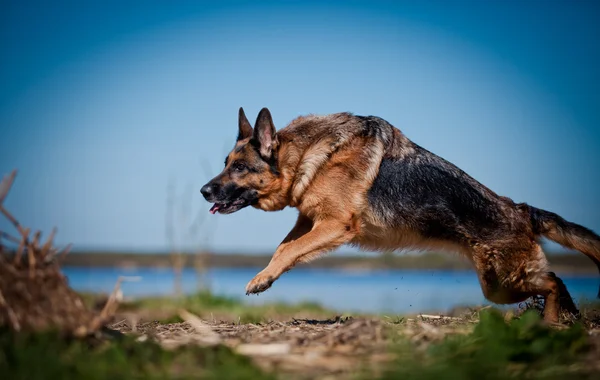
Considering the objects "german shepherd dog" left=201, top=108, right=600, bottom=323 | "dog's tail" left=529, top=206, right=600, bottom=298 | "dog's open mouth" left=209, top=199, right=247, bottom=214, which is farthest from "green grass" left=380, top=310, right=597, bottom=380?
"dog's open mouth" left=209, top=199, right=247, bottom=214

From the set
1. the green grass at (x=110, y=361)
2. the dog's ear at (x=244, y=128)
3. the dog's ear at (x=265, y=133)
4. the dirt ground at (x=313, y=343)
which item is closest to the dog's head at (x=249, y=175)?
the dog's ear at (x=265, y=133)

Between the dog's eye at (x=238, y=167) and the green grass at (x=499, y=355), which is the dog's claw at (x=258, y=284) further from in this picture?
the green grass at (x=499, y=355)

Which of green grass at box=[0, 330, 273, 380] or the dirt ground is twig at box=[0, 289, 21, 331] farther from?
the dirt ground

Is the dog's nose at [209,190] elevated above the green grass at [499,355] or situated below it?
above

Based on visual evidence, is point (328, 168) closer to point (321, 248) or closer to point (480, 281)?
point (321, 248)

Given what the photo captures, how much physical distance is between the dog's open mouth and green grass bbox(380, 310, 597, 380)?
3858mm

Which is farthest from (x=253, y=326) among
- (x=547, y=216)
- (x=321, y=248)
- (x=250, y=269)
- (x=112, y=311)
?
(x=250, y=269)

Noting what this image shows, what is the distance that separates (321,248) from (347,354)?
112 inches

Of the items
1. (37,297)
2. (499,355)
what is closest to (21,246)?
(37,297)

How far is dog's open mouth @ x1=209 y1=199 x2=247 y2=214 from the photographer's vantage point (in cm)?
734

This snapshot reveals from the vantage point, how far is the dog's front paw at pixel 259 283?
627cm

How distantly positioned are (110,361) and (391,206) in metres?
4.08

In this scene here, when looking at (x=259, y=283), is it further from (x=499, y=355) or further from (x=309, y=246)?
(x=499, y=355)

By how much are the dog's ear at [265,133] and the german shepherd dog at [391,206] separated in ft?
0.04
